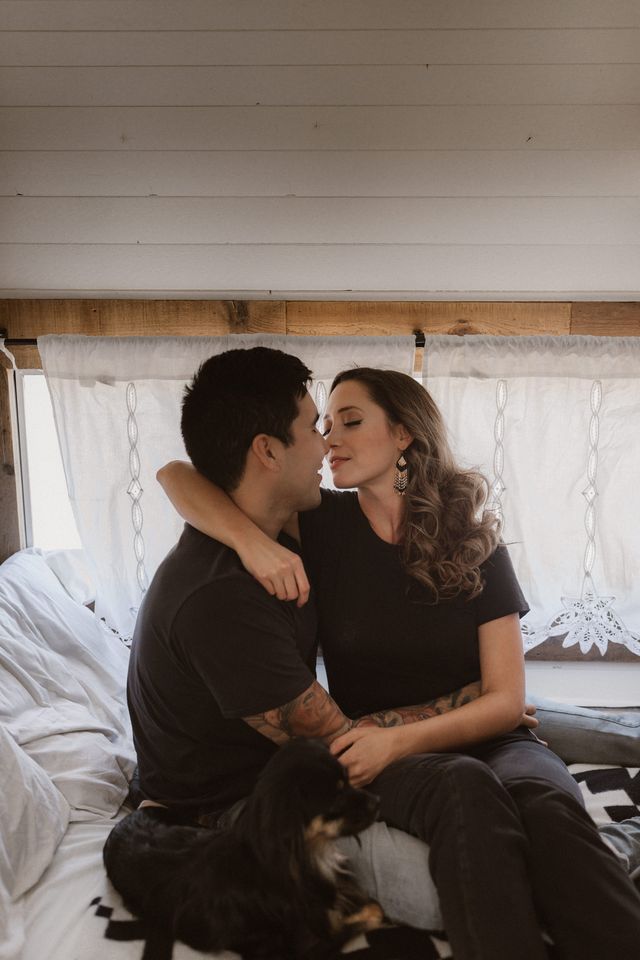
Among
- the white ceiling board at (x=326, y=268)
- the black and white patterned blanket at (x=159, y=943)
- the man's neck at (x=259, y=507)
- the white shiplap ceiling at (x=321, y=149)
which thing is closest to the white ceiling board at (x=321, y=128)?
the white shiplap ceiling at (x=321, y=149)

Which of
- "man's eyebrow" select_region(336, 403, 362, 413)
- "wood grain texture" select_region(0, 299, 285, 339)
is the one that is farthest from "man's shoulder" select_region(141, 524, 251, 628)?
"wood grain texture" select_region(0, 299, 285, 339)

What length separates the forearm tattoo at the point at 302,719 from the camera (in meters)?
1.33

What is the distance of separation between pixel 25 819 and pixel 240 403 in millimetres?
964

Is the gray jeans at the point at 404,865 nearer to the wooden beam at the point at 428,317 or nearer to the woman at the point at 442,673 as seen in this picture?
the woman at the point at 442,673

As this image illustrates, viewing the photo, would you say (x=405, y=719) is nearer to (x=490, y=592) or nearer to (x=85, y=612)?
(x=490, y=592)

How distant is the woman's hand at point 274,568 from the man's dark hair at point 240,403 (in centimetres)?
22

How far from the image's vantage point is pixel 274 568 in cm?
139

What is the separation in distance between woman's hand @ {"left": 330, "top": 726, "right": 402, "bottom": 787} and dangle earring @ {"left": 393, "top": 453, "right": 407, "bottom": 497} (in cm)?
66

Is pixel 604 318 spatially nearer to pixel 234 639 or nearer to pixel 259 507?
pixel 259 507

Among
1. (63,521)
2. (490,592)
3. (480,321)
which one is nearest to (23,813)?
(490,592)

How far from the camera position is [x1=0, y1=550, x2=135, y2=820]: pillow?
64.4 inches

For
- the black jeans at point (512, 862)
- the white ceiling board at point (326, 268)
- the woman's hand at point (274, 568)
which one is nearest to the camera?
the black jeans at point (512, 862)

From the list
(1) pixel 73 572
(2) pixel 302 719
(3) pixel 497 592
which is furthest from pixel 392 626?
(1) pixel 73 572

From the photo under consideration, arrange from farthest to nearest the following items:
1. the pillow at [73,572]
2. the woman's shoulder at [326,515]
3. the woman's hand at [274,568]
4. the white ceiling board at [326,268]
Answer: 1. the pillow at [73,572]
2. the white ceiling board at [326,268]
3. the woman's shoulder at [326,515]
4. the woman's hand at [274,568]
